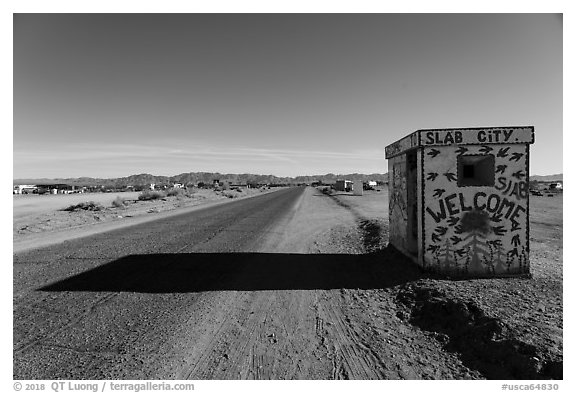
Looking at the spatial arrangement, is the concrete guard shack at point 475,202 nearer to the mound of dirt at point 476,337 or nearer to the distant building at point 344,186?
the mound of dirt at point 476,337

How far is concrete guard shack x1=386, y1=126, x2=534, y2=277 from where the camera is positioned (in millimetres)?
6422

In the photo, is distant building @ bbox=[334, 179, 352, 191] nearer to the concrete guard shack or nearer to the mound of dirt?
the concrete guard shack

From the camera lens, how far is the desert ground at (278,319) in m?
3.66

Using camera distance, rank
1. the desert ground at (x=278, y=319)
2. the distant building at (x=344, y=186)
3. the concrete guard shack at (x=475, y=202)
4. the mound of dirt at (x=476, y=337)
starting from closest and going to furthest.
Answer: the mound of dirt at (x=476, y=337), the desert ground at (x=278, y=319), the concrete guard shack at (x=475, y=202), the distant building at (x=344, y=186)

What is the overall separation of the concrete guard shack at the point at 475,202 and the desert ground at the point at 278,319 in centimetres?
46

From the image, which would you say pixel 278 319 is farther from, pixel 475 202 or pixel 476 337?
pixel 475 202

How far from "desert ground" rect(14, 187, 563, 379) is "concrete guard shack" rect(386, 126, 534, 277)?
46 cm

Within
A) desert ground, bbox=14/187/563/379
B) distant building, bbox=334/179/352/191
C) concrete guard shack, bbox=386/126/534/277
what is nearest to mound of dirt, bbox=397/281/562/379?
desert ground, bbox=14/187/563/379

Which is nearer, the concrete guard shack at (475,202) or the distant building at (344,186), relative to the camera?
the concrete guard shack at (475,202)

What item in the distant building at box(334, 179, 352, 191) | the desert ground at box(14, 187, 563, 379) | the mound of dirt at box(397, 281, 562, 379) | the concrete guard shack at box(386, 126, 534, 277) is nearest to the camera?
the mound of dirt at box(397, 281, 562, 379)

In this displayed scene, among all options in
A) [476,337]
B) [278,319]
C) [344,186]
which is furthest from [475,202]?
[344,186]

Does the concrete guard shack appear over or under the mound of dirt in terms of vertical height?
over

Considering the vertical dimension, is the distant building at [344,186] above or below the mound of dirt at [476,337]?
above

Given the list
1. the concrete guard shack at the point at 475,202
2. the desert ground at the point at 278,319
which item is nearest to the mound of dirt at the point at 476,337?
the desert ground at the point at 278,319
